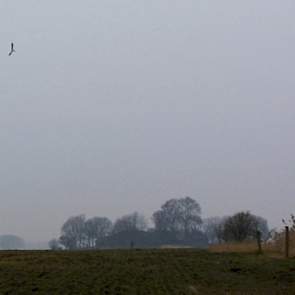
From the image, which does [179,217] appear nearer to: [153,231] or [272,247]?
[153,231]

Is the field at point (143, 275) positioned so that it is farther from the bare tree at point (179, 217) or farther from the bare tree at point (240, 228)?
the bare tree at point (179, 217)

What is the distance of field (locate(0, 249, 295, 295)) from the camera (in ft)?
72.0

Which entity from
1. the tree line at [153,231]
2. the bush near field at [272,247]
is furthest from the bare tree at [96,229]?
the bush near field at [272,247]

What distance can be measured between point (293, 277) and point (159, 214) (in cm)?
7955

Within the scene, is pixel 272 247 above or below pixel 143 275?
above

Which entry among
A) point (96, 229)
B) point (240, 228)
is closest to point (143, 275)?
point (240, 228)

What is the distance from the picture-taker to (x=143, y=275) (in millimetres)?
25766

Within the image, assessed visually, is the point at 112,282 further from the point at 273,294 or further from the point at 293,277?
the point at 293,277

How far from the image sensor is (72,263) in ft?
98.4

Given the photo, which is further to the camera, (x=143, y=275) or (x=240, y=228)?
(x=240, y=228)

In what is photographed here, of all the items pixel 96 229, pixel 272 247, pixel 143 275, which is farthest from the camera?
pixel 96 229

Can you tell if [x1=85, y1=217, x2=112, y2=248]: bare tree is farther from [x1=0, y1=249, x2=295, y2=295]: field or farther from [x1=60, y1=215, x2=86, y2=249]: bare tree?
[x1=0, y1=249, x2=295, y2=295]: field

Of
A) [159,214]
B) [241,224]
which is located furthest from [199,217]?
[241,224]

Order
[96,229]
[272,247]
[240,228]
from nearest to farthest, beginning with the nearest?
[272,247] < [240,228] < [96,229]
